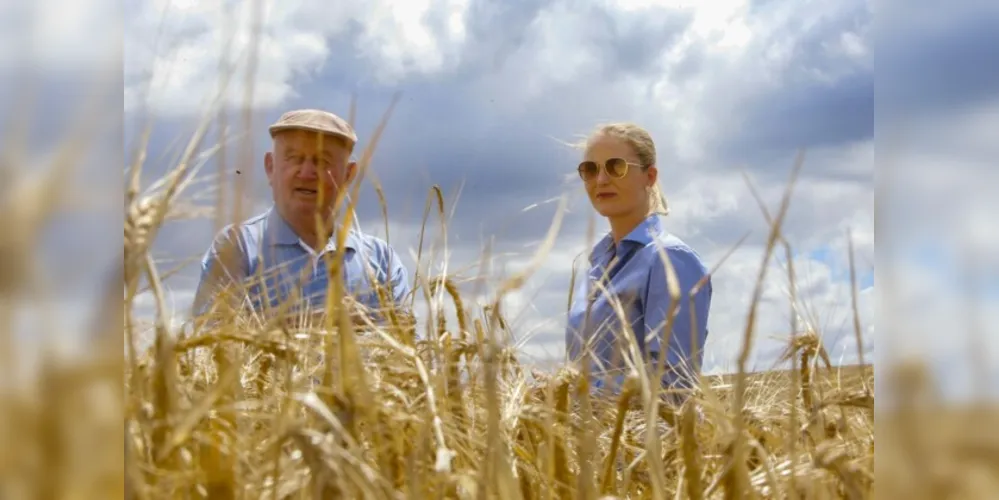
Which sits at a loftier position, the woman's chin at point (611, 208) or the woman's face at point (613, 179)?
the woman's face at point (613, 179)

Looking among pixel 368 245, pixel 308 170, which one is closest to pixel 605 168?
pixel 308 170

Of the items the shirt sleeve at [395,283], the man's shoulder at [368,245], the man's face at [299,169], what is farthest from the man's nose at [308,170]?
the man's shoulder at [368,245]

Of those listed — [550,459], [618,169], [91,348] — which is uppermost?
[618,169]

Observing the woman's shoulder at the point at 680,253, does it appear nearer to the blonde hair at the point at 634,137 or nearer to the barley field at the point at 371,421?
the blonde hair at the point at 634,137

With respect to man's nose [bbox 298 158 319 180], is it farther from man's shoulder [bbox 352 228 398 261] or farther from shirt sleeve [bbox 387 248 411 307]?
man's shoulder [bbox 352 228 398 261]

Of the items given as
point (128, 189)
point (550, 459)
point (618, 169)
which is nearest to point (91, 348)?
point (128, 189)

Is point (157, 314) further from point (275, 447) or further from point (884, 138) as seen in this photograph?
point (884, 138)

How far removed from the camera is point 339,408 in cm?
56

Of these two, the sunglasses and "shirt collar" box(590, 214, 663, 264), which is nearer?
"shirt collar" box(590, 214, 663, 264)

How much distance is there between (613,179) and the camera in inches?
85.0

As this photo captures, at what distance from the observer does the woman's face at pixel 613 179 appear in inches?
84.4

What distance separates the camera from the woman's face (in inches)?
84.4

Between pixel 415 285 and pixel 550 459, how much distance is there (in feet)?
1.01

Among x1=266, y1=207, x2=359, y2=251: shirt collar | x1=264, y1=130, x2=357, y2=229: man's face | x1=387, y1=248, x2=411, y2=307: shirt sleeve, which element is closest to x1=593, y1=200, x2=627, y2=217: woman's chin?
x1=387, y1=248, x2=411, y2=307: shirt sleeve
